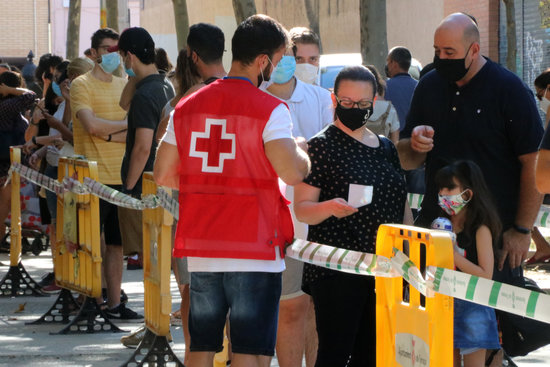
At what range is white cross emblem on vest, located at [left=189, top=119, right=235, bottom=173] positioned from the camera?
4.98 m

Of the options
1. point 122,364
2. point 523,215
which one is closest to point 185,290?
point 122,364

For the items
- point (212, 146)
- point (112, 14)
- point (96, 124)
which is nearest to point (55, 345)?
point (96, 124)

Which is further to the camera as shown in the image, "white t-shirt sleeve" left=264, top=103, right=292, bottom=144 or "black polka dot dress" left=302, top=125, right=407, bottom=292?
"black polka dot dress" left=302, top=125, right=407, bottom=292

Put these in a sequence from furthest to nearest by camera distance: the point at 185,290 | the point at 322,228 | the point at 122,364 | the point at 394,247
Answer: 1. the point at 122,364
2. the point at 185,290
3. the point at 322,228
4. the point at 394,247

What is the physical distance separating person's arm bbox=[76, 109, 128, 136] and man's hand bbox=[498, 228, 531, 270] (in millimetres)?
3906

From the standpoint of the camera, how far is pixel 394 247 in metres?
4.78

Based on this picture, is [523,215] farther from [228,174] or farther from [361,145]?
[228,174]

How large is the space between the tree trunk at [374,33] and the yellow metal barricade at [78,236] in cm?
678

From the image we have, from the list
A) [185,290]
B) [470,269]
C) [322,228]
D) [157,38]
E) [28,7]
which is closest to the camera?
[322,228]

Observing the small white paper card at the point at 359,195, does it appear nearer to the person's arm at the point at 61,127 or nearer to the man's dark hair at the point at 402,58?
the person's arm at the point at 61,127

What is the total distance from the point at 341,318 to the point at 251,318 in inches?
22.3

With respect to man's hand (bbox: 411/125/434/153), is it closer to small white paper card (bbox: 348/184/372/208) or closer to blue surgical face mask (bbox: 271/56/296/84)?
small white paper card (bbox: 348/184/372/208)

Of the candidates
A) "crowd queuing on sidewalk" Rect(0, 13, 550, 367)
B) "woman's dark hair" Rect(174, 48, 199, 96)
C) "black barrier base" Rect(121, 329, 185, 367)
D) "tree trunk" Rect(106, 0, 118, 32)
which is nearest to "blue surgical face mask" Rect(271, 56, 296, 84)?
"crowd queuing on sidewalk" Rect(0, 13, 550, 367)

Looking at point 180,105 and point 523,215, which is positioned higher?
point 180,105
